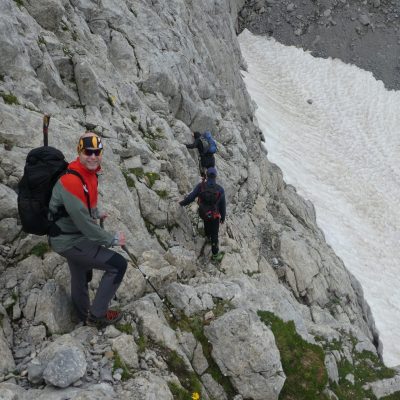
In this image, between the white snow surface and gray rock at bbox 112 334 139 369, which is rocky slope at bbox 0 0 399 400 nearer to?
gray rock at bbox 112 334 139 369

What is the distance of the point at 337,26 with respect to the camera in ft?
180

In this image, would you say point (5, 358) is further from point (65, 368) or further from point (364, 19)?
point (364, 19)

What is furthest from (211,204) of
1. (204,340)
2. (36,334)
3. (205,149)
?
(36,334)

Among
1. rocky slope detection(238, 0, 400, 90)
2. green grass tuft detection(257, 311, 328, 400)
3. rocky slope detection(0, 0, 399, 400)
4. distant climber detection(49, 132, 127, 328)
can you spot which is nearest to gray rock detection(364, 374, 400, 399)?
rocky slope detection(0, 0, 399, 400)

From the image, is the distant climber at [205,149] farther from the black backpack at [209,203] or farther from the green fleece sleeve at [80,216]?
the green fleece sleeve at [80,216]

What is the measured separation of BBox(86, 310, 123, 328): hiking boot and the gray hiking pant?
116mm

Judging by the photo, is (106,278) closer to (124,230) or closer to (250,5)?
(124,230)

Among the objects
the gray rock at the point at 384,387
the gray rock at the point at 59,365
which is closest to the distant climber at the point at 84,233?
the gray rock at the point at 59,365

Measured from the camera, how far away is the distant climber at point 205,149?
658 inches

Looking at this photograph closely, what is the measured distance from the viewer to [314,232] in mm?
22875

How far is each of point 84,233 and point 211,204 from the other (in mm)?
6744

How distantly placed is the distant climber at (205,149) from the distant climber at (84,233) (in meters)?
9.16

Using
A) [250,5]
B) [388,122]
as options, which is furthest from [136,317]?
[250,5]

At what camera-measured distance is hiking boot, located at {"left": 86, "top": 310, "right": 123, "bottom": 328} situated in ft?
26.4
